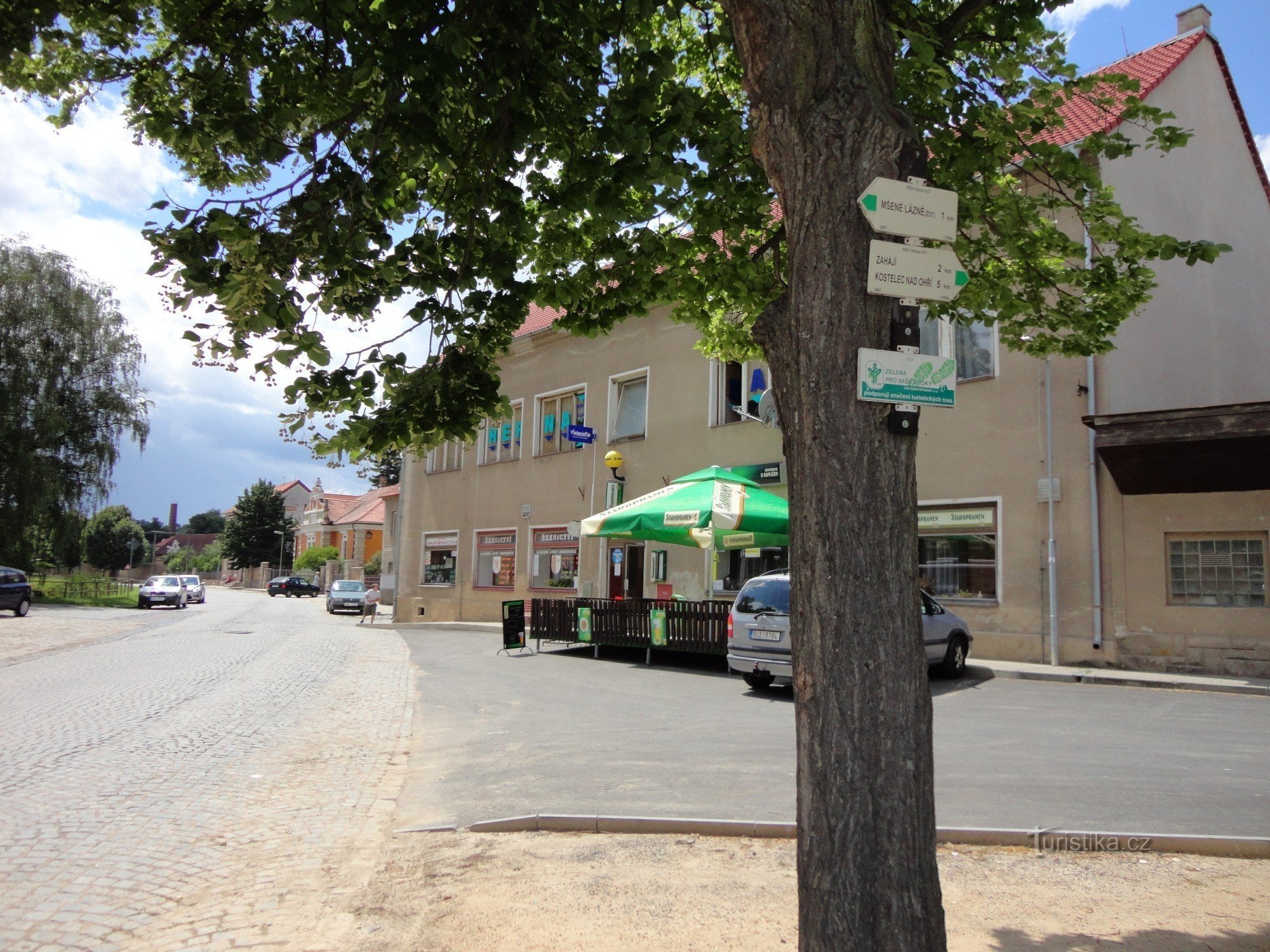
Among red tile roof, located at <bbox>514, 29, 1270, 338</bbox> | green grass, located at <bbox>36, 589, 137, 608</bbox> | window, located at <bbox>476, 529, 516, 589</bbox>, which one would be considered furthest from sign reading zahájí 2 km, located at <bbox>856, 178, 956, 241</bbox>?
green grass, located at <bbox>36, 589, 137, 608</bbox>

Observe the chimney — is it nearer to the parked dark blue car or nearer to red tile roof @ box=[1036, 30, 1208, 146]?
red tile roof @ box=[1036, 30, 1208, 146]

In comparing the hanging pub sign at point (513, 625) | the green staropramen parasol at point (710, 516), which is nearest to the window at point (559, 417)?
the hanging pub sign at point (513, 625)

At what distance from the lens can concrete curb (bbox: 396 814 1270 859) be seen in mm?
5082

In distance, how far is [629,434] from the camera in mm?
23828

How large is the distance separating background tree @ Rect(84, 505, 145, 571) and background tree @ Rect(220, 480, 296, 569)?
10.6 m

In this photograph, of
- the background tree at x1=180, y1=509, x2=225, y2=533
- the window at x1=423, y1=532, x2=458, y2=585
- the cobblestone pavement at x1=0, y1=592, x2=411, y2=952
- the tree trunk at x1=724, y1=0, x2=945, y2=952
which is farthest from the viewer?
the background tree at x1=180, y1=509, x2=225, y2=533

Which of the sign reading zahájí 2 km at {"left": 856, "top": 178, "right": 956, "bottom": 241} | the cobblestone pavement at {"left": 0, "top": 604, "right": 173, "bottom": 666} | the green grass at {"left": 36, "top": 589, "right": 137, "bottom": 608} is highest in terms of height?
the sign reading zahájí 2 km at {"left": 856, "top": 178, "right": 956, "bottom": 241}

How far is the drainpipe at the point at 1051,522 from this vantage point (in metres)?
14.3

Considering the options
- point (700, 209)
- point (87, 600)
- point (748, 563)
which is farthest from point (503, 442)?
point (87, 600)

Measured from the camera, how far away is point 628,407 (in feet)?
79.4

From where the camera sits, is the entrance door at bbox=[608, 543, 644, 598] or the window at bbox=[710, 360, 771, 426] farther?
the entrance door at bbox=[608, 543, 644, 598]

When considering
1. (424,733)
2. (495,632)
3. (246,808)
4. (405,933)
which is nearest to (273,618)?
(495,632)

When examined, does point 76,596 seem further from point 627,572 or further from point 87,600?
point 627,572

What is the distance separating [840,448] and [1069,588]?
1280cm
